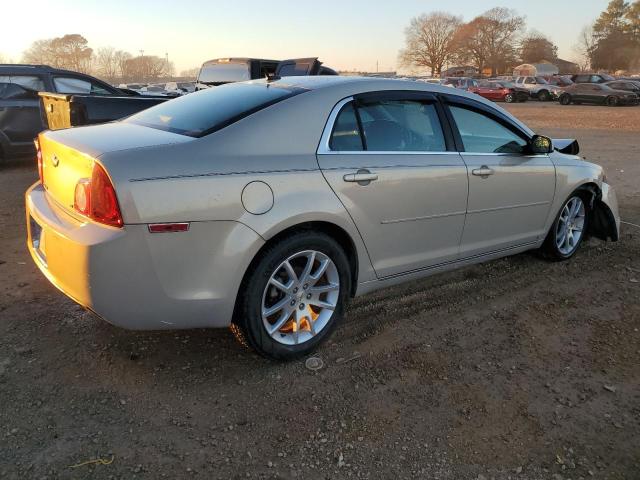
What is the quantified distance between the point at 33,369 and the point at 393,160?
7.68ft

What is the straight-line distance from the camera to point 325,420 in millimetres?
2518

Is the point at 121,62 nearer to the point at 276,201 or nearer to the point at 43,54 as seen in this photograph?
the point at 43,54

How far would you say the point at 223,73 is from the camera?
508 inches

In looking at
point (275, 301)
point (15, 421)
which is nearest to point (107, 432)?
point (15, 421)

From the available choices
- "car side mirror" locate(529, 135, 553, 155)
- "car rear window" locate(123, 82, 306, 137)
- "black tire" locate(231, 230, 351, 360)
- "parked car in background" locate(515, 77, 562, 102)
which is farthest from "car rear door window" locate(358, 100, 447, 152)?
"parked car in background" locate(515, 77, 562, 102)

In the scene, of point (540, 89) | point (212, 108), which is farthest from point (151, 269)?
point (540, 89)

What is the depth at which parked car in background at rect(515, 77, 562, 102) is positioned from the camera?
36.6 m

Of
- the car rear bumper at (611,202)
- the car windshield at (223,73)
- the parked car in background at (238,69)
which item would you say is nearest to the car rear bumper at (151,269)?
the car rear bumper at (611,202)

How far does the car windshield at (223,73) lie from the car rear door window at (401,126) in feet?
31.1

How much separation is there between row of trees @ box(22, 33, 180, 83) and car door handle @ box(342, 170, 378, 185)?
108m

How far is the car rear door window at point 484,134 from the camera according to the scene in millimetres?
3689

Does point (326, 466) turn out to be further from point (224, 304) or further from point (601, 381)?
point (601, 381)

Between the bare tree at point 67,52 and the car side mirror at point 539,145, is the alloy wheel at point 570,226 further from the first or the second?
the bare tree at point 67,52

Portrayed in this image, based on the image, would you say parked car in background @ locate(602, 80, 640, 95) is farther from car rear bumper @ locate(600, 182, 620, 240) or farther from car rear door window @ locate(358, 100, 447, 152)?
car rear door window @ locate(358, 100, 447, 152)
